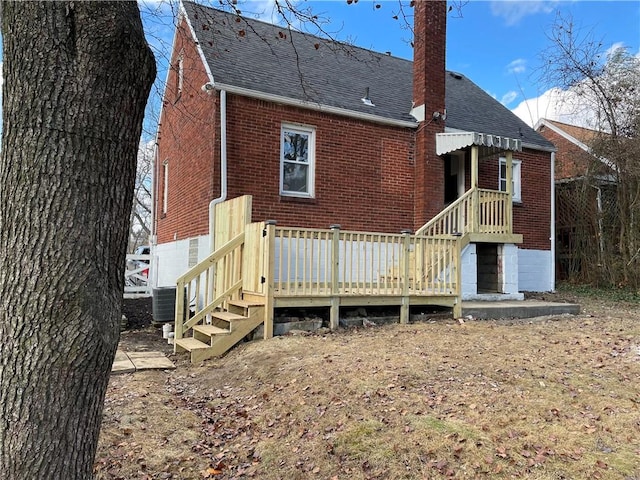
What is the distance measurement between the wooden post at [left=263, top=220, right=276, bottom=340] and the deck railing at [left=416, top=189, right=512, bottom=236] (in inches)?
152

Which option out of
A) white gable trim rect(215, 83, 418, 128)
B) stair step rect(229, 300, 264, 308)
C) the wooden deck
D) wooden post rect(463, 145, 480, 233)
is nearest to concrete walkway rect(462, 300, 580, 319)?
the wooden deck

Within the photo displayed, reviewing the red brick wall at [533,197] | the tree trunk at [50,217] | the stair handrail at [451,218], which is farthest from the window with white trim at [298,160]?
the tree trunk at [50,217]

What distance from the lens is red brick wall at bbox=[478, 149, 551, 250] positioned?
41.5 feet

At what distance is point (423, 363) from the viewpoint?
5.39 m

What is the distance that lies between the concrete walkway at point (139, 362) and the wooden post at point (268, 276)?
56.1 inches

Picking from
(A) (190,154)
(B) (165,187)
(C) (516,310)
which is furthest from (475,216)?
(B) (165,187)

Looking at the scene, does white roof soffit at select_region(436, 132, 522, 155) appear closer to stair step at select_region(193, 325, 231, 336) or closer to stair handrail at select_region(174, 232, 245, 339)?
stair handrail at select_region(174, 232, 245, 339)

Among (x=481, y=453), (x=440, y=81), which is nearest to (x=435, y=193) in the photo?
(x=440, y=81)

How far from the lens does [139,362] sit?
6551 millimetres

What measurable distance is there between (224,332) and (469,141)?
6620 mm

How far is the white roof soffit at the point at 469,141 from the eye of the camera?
1012 cm

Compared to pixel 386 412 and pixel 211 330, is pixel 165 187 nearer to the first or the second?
pixel 211 330

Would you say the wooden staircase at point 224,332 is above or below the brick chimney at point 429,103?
below

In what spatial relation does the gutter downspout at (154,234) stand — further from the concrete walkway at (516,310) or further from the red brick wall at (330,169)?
the concrete walkway at (516,310)
